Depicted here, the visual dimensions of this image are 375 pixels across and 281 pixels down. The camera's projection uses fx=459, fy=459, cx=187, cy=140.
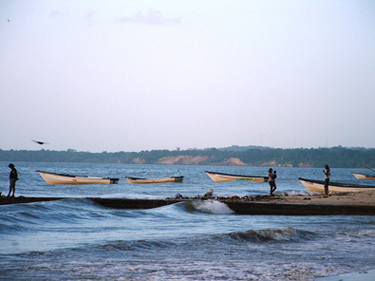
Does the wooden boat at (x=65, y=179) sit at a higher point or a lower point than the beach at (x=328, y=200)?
lower

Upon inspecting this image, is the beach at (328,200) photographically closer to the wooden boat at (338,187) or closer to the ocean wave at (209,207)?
the ocean wave at (209,207)

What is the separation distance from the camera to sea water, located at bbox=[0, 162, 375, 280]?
9.13 meters

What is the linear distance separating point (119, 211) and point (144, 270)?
11042mm

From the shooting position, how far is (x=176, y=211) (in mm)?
20406

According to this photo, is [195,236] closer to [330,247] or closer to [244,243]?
[244,243]

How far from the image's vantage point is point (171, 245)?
12.4m

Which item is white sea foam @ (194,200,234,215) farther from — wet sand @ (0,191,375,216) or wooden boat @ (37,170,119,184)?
wooden boat @ (37,170,119,184)

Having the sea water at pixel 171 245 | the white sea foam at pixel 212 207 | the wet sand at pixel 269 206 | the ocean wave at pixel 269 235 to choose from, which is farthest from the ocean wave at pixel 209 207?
the ocean wave at pixel 269 235

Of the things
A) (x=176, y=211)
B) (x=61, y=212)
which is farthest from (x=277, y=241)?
(x=61, y=212)

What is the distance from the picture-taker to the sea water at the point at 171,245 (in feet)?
30.0

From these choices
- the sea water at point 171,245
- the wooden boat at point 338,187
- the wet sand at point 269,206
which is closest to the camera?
the sea water at point 171,245

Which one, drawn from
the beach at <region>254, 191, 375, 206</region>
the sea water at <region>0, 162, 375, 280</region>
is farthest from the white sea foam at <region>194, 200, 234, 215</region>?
the beach at <region>254, 191, 375, 206</region>

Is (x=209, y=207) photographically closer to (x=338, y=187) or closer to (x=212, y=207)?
(x=212, y=207)

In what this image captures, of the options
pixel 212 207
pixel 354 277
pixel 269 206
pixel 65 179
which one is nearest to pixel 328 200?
pixel 269 206
